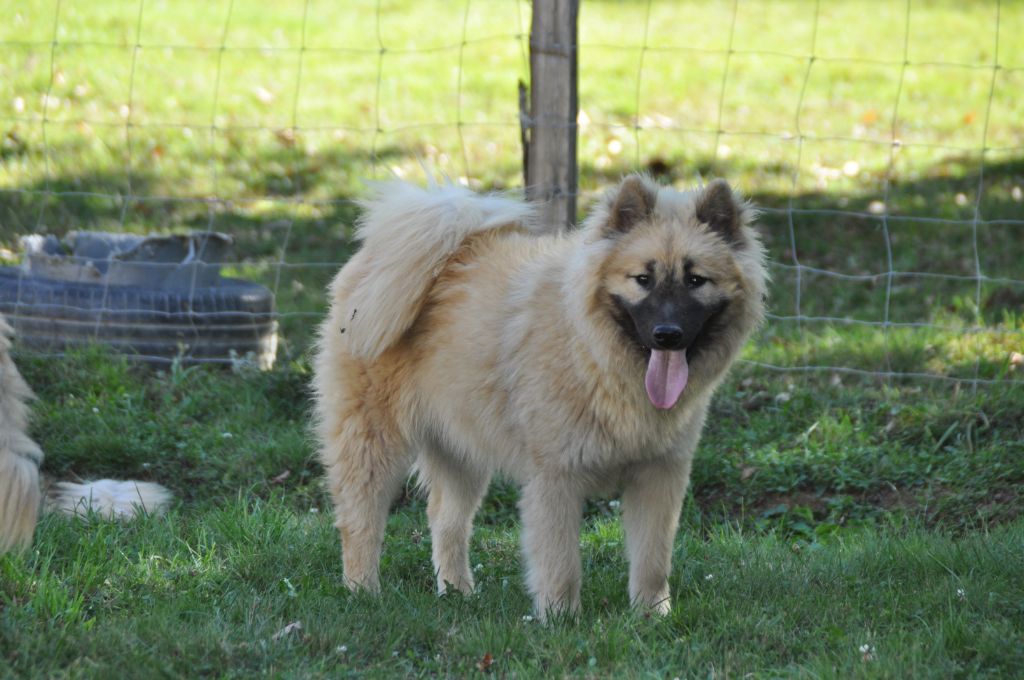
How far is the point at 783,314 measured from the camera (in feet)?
23.1

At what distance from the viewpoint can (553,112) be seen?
18.1 ft

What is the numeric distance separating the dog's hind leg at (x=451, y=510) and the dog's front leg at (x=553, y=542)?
0.49 m

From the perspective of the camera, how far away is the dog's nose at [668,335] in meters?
3.64

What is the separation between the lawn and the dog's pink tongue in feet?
2.26

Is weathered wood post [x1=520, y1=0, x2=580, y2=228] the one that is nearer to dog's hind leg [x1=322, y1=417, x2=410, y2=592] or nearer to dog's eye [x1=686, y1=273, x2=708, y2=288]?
dog's hind leg [x1=322, y1=417, x2=410, y2=592]

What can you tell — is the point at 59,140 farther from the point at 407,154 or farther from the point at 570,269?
the point at 570,269

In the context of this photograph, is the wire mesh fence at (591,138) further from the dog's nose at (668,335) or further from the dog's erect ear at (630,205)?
the dog's nose at (668,335)

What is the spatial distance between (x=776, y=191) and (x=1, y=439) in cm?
650

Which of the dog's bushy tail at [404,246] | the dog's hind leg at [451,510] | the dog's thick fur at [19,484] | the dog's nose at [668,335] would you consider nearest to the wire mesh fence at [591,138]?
the dog's bushy tail at [404,246]

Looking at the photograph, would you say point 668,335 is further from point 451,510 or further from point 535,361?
point 451,510

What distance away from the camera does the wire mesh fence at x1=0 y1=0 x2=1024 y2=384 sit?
679 centimetres

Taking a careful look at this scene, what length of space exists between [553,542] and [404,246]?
4.00ft

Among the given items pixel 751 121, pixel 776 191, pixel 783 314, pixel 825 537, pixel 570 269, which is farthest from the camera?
pixel 751 121

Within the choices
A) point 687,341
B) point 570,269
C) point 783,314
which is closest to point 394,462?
point 570,269
